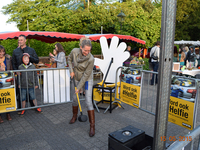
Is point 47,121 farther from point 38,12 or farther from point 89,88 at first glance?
point 38,12

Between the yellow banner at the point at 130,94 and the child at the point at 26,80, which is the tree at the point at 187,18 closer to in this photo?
the yellow banner at the point at 130,94

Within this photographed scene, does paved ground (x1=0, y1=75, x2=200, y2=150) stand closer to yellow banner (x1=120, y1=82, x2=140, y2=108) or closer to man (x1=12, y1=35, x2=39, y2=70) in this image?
yellow banner (x1=120, y1=82, x2=140, y2=108)

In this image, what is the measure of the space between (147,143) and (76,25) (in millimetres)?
17904

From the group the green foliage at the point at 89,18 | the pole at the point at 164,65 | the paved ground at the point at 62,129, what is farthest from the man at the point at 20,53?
the green foliage at the point at 89,18

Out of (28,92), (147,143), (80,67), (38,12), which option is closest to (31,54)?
(28,92)

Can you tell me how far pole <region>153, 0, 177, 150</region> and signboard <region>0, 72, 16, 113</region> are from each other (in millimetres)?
3599

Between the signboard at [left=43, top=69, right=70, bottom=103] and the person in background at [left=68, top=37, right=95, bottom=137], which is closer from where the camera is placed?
the person in background at [left=68, top=37, right=95, bottom=137]

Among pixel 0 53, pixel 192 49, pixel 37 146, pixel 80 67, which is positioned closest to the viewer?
pixel 37 146

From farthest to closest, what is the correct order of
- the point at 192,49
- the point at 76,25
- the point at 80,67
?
the point at 76,25 < the point at 192,49 < the point at 80,67

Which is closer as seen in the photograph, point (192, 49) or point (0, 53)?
point (0, 53)

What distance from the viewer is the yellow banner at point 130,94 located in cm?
419

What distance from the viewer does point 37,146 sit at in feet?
10.5

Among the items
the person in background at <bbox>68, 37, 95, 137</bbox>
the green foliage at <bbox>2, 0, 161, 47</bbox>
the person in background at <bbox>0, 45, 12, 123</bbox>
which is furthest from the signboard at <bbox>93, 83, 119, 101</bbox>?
the green foliage at <bbox>2, 0, 161, 47</bbox>

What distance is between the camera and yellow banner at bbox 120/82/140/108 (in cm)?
419
